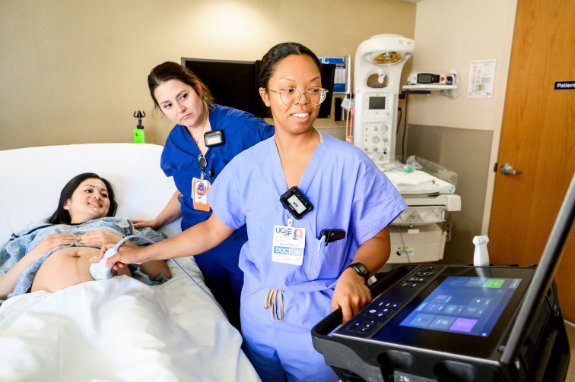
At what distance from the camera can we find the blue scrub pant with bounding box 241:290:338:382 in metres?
1.02

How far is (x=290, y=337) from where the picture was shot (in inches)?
40.8

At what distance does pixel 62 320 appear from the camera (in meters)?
1.06

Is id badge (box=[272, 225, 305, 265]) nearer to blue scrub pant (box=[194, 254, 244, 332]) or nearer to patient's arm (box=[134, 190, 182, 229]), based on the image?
blue scrub pant (box=[194, 254, 244, 332])

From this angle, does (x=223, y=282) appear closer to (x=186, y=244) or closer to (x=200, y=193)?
(x=200, y=193)

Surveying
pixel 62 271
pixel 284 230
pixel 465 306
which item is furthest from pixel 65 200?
pixel 465 306

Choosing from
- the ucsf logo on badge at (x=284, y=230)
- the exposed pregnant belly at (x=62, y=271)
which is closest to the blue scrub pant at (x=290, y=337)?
the ucsf logo on badge at (x=284, y=230)

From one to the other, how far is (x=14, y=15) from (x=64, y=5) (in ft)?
0.89

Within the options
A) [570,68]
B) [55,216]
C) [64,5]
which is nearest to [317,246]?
[55,216]

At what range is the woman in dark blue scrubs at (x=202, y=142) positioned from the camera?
4.96 feet

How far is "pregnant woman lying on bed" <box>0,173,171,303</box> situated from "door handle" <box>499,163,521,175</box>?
2205 millimetres

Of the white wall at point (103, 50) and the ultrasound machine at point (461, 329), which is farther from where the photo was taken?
the white wall at point (103, 50)

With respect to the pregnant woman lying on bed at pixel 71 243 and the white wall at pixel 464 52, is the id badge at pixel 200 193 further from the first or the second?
the white wall at pixel 464 52

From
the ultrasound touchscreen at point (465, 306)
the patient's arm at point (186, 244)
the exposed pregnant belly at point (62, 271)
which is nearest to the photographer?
the ultrasound touchscreen at point (465, 306)

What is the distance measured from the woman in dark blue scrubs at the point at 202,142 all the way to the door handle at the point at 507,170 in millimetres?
1825
